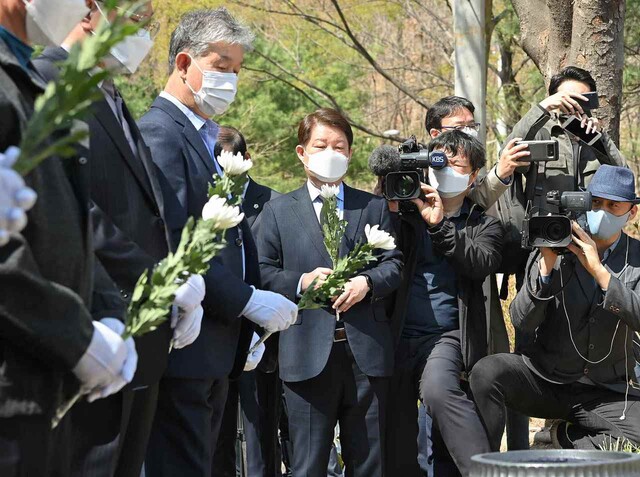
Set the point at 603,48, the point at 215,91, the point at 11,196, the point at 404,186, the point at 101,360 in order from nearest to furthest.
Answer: the point at 11,196 < the point at 101,360 < the point at 215,91 < the point at 404,186 < the point at 603,48

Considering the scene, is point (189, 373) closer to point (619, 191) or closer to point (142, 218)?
point (142, 218)

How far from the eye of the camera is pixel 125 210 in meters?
3.06

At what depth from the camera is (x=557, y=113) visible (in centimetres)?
566

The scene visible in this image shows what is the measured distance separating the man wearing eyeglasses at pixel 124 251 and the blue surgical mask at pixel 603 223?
275cm

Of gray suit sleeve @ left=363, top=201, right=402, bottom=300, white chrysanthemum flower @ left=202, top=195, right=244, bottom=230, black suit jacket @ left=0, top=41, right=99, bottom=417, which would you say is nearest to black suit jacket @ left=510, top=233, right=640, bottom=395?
gray suit sleeve @ left=363, top=201, right=402, bottom=300

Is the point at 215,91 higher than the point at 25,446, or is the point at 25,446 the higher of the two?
the point at 215,91

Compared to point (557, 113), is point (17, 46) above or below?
below

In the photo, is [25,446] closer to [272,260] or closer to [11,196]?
[11,196]

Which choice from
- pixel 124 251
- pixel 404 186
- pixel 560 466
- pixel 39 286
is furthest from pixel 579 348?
pixel 39 286

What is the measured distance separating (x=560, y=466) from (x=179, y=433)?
1291 mm

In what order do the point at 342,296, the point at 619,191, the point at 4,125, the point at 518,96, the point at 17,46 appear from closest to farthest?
the point at 4,125
the point at 17,46
the point at 342,296
the point at 619,191
the point at 518,96

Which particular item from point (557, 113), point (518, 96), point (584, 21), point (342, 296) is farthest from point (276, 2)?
point (342, 296)

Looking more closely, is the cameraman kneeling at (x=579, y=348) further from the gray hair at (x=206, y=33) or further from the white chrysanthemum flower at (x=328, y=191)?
the gray hair at (x=206, y=33)

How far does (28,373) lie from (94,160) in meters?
0.96
